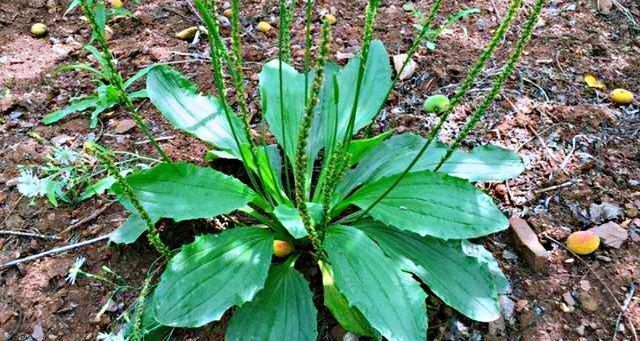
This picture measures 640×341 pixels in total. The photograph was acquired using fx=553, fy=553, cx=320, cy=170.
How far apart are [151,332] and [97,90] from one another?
1.51 metres

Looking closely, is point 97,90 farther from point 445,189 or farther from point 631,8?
point 631,8

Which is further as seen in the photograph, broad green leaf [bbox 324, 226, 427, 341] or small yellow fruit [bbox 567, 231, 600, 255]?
small yellow fruit [bbox 567, 231, 600, 255]

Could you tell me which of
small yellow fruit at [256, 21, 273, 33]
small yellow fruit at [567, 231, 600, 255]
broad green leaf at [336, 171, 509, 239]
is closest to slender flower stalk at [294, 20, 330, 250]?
broad green leaf at [336, 171, 509, 239]

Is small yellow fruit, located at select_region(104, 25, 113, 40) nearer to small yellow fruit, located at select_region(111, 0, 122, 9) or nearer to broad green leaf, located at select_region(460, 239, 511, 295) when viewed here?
small yellow fruit, located at select_region(111, 0, 122, 9)

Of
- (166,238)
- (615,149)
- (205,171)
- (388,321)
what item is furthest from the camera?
(615,149)

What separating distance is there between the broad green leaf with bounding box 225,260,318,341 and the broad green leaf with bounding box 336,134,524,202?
0.49 meters

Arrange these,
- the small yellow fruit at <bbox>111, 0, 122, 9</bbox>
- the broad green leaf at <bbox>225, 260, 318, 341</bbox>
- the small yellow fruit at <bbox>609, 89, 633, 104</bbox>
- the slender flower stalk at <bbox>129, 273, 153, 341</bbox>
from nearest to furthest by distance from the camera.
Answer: the slender flower stalk at <bbox>129, 273, 153, 341</bbox> → the broad green leaf at <bbox>225, 260, 318, 341</bbox> → the small yellow fruit at <bbox>609, 89, 633, 104</bbox> → the small yellow fruit at <bbox>111, 0, 122, 9</bbox>

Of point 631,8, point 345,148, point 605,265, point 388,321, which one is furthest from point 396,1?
point 388,321

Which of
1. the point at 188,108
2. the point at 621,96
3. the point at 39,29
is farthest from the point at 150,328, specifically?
the point at 621,96

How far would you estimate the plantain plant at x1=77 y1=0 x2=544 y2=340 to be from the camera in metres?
1.86

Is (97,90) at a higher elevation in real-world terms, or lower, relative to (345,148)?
lower

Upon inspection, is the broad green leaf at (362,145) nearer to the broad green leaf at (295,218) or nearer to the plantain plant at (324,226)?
the plantain plant at (324,226)

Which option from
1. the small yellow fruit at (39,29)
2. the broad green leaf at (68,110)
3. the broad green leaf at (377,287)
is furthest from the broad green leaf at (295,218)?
the small yellow fruit at (39,29)

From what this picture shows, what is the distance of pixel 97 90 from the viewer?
3010 millimetres
